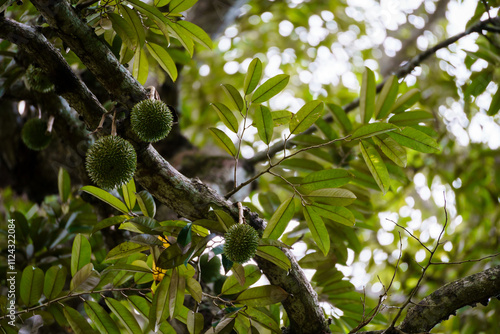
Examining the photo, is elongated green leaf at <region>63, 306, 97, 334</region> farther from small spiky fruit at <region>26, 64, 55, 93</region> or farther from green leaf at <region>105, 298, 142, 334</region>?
small spiky fruit at <region>26, 64, 55, 93</region>

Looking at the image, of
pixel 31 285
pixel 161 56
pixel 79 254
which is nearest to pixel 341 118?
pixel 161 56

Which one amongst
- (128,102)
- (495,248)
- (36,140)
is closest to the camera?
(128,102)

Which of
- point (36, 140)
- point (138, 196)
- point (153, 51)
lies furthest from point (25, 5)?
point (138, 196)

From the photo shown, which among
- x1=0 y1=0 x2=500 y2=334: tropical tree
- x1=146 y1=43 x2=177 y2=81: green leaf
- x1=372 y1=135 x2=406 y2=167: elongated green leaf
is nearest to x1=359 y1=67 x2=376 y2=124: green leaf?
x1=0 y1=0 x2=500 y2=334: tropical tree

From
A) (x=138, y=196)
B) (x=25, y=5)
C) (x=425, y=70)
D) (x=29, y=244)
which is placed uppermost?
(x=425, y=70)

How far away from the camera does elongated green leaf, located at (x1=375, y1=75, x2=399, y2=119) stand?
142cm

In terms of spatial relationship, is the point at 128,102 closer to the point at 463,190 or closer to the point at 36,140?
the point at 36,140

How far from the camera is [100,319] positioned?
1084 mm

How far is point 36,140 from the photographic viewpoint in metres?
1.60

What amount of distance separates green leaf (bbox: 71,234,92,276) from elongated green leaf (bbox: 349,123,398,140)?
0.85 meters

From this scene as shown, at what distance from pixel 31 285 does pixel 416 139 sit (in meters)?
1.18

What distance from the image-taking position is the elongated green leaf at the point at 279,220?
3.52ft

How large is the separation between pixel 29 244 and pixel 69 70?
965 millimetres

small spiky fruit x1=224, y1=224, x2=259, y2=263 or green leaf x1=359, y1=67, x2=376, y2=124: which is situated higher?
green leaf x1=359, y1=67, x2=376, y2=124
